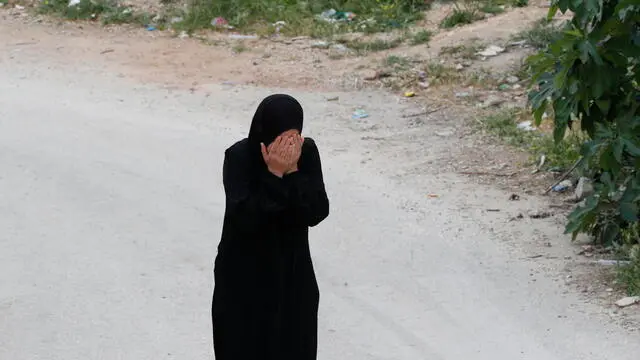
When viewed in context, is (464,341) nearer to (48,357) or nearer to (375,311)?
(375,311)

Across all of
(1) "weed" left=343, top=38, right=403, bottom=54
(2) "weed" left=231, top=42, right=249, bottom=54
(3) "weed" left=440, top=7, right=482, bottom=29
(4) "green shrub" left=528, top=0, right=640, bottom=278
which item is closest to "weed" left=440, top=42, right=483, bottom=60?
(1) "weed" left=343, top=38, right=403, bottom=54

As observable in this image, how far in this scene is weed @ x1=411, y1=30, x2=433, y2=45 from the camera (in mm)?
10398

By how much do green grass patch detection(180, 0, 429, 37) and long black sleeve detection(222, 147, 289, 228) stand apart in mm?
7037

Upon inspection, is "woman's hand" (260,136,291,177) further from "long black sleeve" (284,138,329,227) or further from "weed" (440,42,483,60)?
"weed" (440,42,483,60)

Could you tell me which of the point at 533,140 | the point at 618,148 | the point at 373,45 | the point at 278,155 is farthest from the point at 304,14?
the point at 278,155

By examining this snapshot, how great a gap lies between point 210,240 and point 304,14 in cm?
501

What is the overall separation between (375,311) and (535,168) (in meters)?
2.18

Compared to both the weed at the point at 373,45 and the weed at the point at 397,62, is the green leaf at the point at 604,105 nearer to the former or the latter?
the weed at the point at 397,62

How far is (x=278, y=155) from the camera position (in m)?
3.81

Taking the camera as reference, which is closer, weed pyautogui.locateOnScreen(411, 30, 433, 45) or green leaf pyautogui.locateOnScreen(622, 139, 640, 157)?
green leaf pyautogui.locateOnScreen(622, 139, 640, 157)

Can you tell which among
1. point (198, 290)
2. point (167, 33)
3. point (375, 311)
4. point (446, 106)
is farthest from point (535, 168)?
point (167, 33)

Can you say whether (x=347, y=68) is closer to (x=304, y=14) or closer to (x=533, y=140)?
(x=304, y=14)

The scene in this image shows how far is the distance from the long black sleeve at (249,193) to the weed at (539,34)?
6.38 m

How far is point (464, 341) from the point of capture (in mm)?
5512
